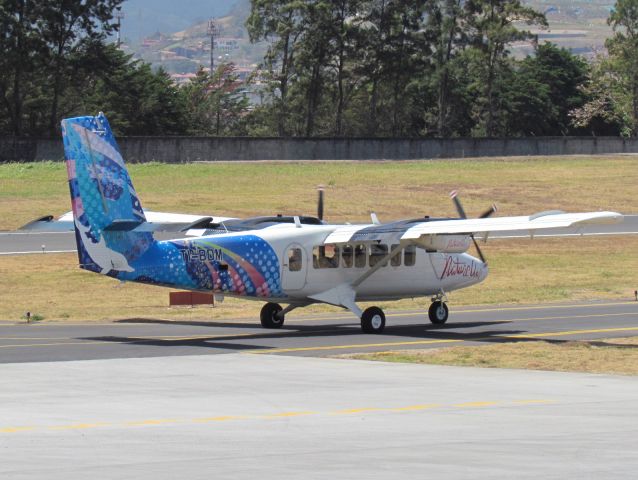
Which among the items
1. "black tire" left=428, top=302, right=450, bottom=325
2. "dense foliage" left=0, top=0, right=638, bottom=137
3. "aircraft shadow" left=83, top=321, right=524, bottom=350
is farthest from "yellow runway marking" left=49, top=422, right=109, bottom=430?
"dense foliage" left=0, top=0, right=638, bottom=137

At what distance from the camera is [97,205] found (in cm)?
3056

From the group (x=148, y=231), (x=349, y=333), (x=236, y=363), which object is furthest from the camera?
(x=349, y=333)

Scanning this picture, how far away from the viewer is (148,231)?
30.4m

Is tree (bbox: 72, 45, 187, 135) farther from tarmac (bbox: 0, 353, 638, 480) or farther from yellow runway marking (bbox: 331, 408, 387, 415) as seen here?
yellow runway marking (bbox: 331, 408, 387, 415)

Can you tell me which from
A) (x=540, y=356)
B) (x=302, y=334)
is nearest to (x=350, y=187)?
(x=302, y=334)

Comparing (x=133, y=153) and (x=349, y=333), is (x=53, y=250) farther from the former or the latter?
(x=133, y=153)

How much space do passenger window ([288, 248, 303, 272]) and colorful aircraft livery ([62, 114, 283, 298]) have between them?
1.96m

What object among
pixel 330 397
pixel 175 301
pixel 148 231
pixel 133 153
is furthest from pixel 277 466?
pixel 133 153

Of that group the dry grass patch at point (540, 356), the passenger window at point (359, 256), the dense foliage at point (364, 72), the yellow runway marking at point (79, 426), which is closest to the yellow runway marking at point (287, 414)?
the yellow runway marking at point (79, 426)

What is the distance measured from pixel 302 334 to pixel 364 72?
74.6 meters

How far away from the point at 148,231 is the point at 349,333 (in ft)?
21.1

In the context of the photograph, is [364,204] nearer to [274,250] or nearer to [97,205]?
[274,250]

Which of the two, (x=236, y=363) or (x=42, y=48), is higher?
(x=42, y=48)

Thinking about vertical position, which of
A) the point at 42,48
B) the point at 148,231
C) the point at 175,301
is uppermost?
the point at 42,48
